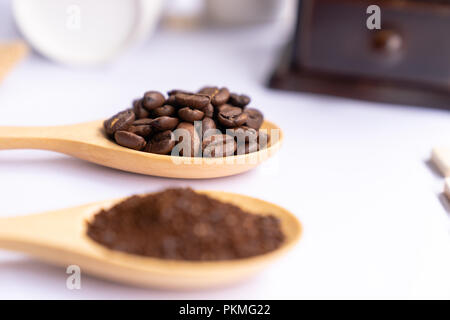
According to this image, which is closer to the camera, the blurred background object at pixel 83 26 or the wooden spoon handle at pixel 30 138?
the wooden spoon handle at pixel 30 138

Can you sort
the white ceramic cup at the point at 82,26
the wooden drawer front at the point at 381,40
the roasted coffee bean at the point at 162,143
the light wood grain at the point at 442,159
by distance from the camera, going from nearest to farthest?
the roasted coffee bean at the point at 162,143
the light wood grain at the point at 442,159
the wooden drawer front at the point at 381,40
the white ceramic cup at the point at 82,26

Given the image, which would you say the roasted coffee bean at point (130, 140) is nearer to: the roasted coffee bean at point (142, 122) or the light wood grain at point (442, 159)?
the roasted coffee bean at point (142, 122)

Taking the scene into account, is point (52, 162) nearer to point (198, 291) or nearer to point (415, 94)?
point (198, 291)

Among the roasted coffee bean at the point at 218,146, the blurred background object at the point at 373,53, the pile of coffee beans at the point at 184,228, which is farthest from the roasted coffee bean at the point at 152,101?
the blurred background object at the point at 373,53

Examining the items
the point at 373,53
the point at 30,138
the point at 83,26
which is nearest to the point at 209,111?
the point at 30,138
